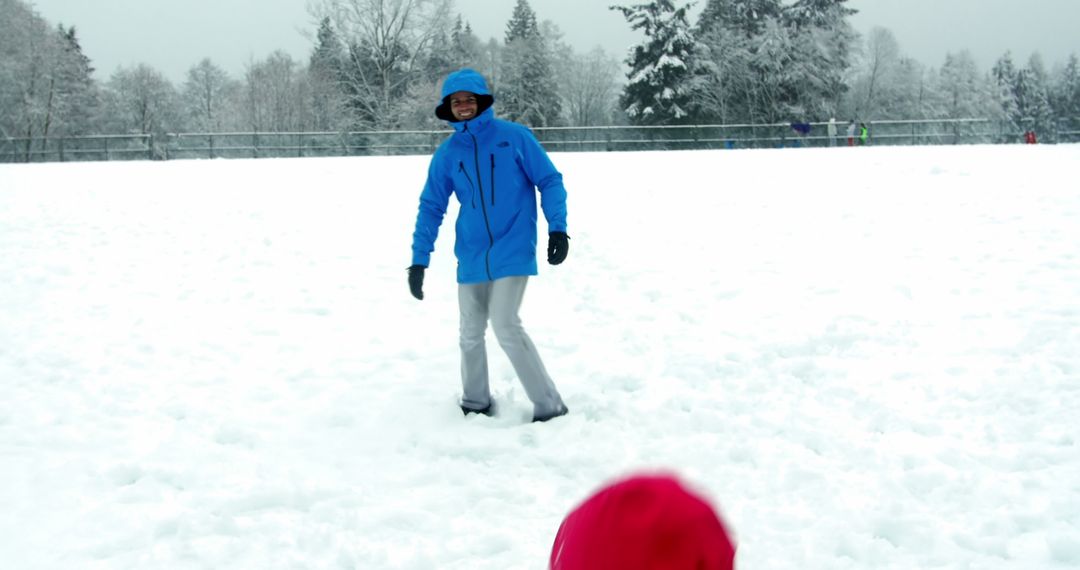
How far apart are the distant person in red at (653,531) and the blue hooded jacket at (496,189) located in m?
3.28

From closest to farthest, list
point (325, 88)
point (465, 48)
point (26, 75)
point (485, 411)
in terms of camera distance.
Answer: point (485, 411)
point (26, 75)
point (325, 88)
point (465, 48)

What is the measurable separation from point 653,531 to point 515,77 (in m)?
55.9

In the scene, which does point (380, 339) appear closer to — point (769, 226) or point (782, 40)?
point (769, 226)

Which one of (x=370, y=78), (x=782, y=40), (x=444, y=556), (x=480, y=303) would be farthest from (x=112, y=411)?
(x=782, y=40)

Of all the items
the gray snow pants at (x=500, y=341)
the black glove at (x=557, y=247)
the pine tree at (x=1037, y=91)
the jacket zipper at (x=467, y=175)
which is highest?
the pine tree at (x=1037, y=91)

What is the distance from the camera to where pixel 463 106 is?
4.29 metres

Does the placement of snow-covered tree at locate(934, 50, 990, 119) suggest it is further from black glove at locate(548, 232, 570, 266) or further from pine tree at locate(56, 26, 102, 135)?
black glove at locate(548, 232, 570, 266)

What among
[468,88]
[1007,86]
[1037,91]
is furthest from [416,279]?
[1007,86]

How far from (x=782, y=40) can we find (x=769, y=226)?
41.0m

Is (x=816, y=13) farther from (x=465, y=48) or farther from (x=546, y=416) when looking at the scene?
(x=546, y=416)

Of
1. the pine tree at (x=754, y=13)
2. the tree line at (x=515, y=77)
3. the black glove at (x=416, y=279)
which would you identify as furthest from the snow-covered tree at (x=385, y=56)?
the black glove at (x=416, y=279)

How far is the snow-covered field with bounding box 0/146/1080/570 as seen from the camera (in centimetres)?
345

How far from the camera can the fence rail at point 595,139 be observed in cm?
3052

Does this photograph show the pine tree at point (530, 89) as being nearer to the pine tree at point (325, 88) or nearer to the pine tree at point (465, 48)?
the pine tree at point (465, 48)
